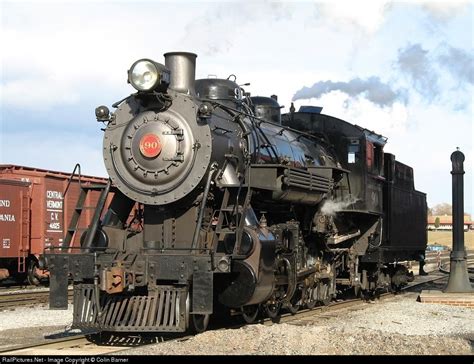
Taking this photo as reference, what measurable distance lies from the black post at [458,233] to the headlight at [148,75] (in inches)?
366

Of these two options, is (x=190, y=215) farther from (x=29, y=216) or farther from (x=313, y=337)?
(x=29, y=216)

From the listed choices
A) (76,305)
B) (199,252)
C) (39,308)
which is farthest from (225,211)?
(39,308)

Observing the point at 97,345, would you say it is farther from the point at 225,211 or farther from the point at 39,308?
the point at 39,308

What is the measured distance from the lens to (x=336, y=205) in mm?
13227

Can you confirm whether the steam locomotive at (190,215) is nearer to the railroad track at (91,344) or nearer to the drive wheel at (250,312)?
the drive wheel at (250,312)

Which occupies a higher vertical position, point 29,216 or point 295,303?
point 29,216

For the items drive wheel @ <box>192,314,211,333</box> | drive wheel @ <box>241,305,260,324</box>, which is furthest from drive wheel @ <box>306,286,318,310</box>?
drive wheel @ <box>192,314,211,333</box>

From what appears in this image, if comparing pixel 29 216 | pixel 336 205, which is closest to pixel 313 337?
pixel 336 205

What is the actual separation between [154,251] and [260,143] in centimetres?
264

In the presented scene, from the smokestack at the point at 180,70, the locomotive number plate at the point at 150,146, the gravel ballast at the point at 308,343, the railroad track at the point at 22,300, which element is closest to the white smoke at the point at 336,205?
the gravel ballast at the point at 308,343

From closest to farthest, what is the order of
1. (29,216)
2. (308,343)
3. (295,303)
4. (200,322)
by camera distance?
1. (308,343)
2. (200,322)
3. (295,303)
4. (29,216)

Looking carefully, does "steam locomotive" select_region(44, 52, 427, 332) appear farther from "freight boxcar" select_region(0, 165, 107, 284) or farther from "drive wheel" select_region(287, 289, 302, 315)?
"freight boxcar" select_region(0, 165, 107, 284)

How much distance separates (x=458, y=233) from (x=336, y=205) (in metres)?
4.61

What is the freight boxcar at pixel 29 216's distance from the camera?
18609 millimetres
